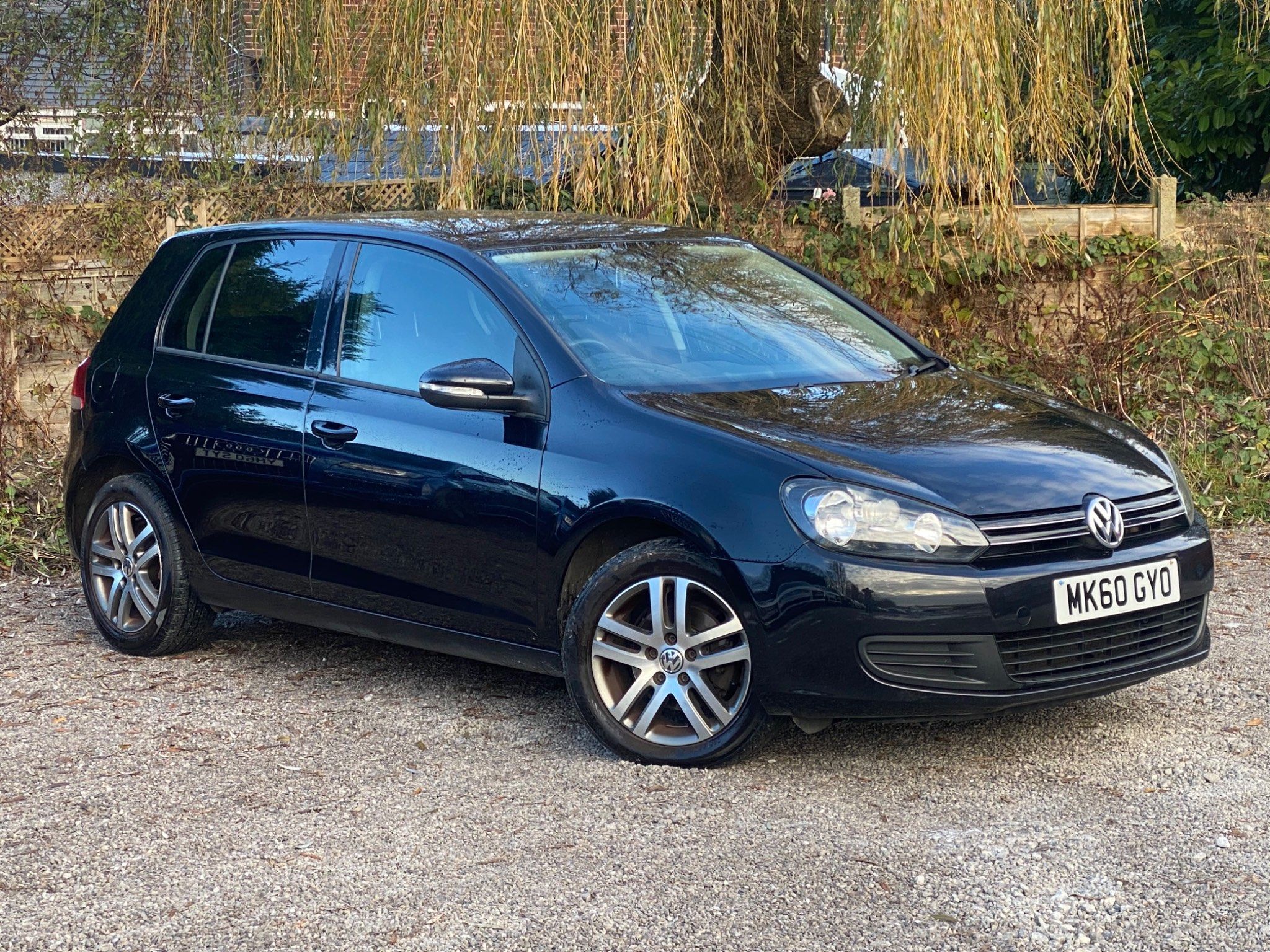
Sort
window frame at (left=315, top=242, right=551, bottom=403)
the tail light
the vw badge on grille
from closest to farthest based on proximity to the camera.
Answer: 1. the vw badge on grille
2. window frame at (left=315, top=242, right=551, bottom=403)
3. the tail light

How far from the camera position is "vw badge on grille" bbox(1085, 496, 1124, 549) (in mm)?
4691

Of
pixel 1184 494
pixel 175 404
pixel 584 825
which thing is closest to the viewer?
pixel 584 825

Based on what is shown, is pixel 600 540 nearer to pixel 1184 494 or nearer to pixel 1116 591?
pixel 1116 591

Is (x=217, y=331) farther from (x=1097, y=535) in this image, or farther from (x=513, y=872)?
(x=1097, y=535)

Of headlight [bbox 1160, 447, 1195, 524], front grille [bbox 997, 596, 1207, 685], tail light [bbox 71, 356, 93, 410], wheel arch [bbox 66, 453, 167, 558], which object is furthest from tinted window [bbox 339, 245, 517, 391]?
headlight [bbox 1160, 447, 1195, 524]

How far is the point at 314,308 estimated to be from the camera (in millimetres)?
5906

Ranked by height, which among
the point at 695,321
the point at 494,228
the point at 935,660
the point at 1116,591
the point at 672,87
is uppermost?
the point at 672,87

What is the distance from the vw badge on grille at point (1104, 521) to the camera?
4.69m

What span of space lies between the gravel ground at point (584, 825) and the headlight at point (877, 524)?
2.31 feet

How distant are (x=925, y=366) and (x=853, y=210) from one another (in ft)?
15.8

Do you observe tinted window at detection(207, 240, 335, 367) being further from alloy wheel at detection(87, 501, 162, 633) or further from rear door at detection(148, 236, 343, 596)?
alloy wheel at detection(87, 501, 162, 633)

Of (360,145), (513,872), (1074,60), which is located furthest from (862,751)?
(360,145)

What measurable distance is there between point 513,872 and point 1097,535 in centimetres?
191

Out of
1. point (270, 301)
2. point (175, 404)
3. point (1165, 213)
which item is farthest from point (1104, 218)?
point (175, 404)
